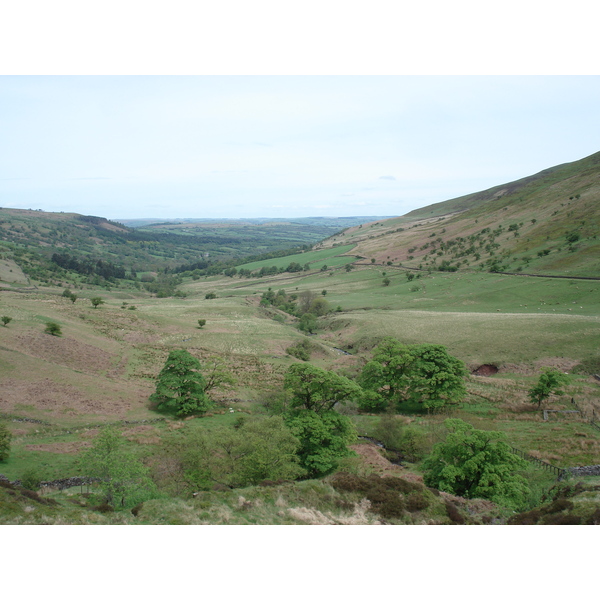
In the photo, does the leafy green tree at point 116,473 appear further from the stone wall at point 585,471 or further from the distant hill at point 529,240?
the distant hill at point 529,240

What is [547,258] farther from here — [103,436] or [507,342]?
[103,436]

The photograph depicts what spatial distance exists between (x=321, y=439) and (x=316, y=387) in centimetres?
567

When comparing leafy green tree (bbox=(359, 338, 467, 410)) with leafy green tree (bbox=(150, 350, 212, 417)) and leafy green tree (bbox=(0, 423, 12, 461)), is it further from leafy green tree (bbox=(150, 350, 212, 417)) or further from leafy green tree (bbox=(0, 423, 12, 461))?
leafy green tree (bbox=(0, 423, 12, 461))

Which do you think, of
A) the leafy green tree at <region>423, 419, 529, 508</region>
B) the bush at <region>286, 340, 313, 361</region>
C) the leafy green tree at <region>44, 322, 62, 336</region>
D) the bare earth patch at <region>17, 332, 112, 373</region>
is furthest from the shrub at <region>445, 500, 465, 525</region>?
the leafy green tree at <region>44, 322, 62, 336</region>

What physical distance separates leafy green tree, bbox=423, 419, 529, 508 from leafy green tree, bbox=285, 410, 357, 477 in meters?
7.01

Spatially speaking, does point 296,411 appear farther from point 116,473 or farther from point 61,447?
point 61,447

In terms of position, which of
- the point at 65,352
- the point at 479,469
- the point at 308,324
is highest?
the point at 65,352

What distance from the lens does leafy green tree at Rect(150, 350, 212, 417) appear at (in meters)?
42.2

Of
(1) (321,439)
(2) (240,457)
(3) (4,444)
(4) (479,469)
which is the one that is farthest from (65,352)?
(4) (479,469)

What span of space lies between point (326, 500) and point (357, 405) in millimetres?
26702

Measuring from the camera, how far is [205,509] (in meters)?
19.9

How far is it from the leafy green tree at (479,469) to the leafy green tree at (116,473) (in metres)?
18.7

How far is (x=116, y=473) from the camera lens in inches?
901

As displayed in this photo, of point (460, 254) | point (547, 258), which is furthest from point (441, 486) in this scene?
point (460, 254)
